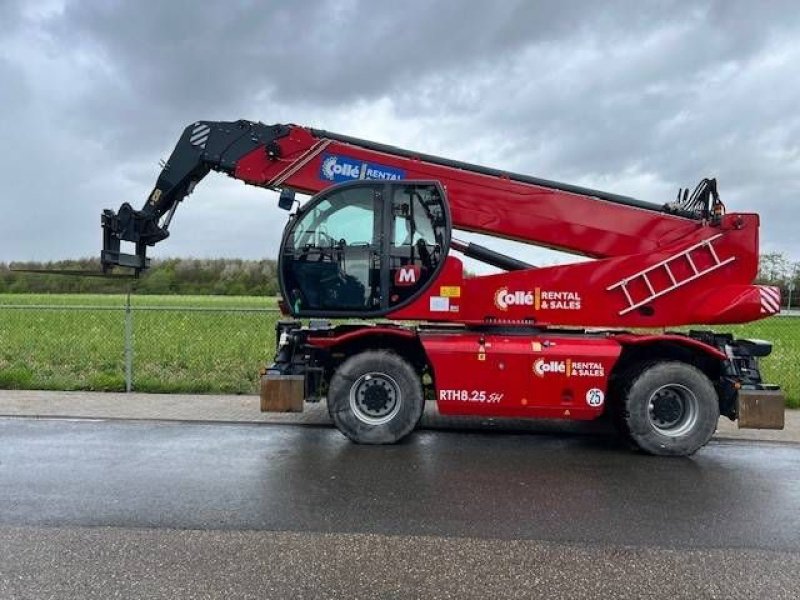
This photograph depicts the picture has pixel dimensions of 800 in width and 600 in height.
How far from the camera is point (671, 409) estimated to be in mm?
7246

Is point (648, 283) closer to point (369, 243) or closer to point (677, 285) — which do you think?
point (677, 285)

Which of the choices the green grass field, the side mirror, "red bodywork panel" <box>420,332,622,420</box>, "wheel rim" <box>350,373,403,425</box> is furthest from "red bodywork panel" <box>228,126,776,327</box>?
the green grass field

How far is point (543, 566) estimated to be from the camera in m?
4.14

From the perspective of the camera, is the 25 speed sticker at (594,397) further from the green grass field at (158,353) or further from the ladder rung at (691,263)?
the green grass field at (158,353)

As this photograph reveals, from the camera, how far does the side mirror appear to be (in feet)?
27.2

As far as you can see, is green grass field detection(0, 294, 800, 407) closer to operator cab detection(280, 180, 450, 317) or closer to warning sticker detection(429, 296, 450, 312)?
operator cab detection(280, 180, 450, 317)

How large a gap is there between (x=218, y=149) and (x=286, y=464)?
4120 millimetres

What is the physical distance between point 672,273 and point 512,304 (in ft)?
5.96

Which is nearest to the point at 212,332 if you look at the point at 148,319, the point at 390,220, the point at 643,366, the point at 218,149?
the point at 148,319

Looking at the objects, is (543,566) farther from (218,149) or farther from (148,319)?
(148,319)

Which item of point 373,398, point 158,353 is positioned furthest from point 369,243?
point 158,353

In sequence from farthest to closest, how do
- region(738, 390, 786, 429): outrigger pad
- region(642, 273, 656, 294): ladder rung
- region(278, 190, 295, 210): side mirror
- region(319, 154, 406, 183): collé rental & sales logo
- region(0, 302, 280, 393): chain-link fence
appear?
region(0, 302, 280, 393): chain-link fence, region(278, 190, 295, 210): side mirror, region(319, 154, 406, 183): collé rental & sales logo, region(642, 273, 656, 294): ladder rung, region(738, 390, 786, 429): outrigger pad

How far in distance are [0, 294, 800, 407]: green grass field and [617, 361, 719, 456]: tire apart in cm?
385

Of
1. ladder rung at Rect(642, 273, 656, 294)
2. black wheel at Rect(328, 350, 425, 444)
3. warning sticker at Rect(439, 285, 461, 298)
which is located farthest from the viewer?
ladder rung at Rect(642, 273, 656, 294)
